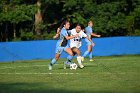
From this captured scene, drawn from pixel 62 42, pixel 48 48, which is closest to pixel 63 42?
pixel 62 42

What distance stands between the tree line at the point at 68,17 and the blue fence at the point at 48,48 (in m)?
8.51

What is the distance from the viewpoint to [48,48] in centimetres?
3130

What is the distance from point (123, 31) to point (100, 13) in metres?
2.86

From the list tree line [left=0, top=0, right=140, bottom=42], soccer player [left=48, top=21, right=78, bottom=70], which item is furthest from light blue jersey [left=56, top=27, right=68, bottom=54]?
tree line [left=0, top=0, right=140, bottom=42]

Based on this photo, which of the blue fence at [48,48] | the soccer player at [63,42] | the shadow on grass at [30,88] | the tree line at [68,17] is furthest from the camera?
the tree line at [68,17]

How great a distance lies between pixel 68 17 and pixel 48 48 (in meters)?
13.0

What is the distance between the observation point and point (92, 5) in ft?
142

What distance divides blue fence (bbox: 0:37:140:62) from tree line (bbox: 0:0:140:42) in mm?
8508

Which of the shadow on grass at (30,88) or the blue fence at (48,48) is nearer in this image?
the shadow on grass at (30,88)

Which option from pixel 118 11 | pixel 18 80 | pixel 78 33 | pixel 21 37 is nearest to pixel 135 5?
pixel 118 11

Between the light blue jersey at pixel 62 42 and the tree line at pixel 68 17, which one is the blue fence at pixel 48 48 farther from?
the light blue jersey at pixel 62 42

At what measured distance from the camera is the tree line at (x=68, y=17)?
137 ft

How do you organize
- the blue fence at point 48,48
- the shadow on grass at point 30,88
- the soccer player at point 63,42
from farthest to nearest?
the blue fence at point 48,48 < the soccer player at point 63,42 < the shadow on grass at point 30,88

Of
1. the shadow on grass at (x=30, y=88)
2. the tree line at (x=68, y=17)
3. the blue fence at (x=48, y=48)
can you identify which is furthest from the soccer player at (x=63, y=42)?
the tree line at (x=68, y=17)
